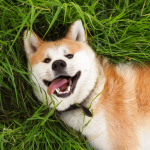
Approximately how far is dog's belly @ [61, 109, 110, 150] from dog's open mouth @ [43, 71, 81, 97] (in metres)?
0.43

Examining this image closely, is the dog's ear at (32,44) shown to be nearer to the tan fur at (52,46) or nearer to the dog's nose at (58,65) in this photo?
the tan fur at (52,46)

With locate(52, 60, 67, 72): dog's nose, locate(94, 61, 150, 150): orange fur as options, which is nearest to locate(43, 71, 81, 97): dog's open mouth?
locate(52, 60, 67, 72): dog's nose

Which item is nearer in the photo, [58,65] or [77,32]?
[58,65]

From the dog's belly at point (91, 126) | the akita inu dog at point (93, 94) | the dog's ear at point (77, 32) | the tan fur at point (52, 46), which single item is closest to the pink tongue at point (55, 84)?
the akita inu dog at point (93, 94)

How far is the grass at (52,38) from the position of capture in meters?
2.25

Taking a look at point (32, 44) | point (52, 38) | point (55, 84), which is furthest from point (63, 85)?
point (52, 38)

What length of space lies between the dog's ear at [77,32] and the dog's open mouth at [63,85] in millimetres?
625

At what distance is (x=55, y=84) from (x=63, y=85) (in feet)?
0.38

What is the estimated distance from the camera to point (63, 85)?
2.03 m

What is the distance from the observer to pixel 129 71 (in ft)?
7.62

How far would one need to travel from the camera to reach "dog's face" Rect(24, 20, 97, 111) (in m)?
1.93

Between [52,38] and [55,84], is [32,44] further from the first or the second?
[55,84]

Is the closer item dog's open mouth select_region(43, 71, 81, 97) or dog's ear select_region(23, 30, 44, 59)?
dog's open mouth select_region(43, 71, 81, 97)

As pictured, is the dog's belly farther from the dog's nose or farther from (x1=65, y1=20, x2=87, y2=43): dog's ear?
(x1=65, y1=20, x2=87, y2=43): dog's ear
